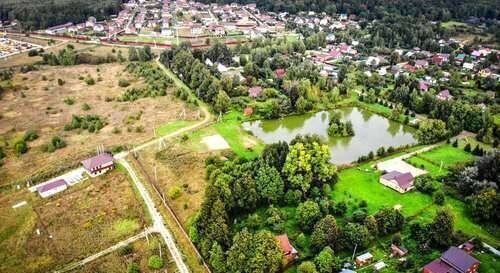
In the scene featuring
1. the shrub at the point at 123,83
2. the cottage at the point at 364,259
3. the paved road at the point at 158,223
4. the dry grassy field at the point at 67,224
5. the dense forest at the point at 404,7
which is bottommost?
the dry grassy field at the point at 67,224

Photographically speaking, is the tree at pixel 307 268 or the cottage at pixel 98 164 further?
the cottage at pixel 98 164

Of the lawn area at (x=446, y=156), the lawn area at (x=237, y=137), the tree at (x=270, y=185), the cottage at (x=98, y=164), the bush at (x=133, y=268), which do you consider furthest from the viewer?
the lawn area at (x=237, y=137)

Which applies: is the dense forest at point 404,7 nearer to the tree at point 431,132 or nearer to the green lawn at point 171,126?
the tree at point 431,132

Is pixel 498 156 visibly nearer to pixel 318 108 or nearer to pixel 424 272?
pixel 424 272

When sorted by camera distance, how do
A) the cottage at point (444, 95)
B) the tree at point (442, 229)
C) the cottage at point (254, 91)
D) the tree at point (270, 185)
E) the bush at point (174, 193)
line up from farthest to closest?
the cottage at point (254, 91), the cottage at point (444, 95), the bush at point (174, 193), the tree at point (270, 185), the tree at point (442, 229)

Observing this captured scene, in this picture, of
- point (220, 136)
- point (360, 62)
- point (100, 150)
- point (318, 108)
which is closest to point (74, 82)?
point (100, 150)

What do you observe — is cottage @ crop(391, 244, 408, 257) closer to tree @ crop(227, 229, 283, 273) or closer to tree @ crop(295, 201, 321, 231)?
tree @ crop(295, 201, 321, 231)

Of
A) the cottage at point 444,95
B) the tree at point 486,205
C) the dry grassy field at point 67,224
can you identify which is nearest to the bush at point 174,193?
the dry grassy field at point 67,224
